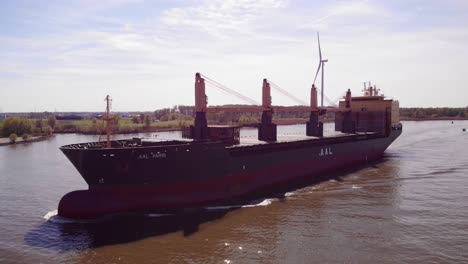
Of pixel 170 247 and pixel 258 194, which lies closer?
pixel 170 247

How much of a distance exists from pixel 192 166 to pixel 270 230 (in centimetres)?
436

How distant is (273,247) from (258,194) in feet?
22.8

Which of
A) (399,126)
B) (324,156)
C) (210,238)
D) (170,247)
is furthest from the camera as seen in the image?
(399,126)

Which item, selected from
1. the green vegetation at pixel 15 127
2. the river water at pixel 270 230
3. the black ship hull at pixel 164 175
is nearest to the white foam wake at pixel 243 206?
the river water at pixel 270 230

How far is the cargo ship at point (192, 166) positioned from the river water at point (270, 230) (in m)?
0.75

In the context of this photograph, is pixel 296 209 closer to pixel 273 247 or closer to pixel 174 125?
pixel 273 247

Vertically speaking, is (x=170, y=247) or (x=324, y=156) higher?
(x=324, y=156)

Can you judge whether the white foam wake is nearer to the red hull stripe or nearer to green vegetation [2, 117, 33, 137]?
the red hull stripe

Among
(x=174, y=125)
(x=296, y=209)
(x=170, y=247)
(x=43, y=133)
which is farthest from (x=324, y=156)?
(x=174, y=125)

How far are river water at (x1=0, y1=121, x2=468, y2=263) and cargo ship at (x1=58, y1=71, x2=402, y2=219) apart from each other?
0.75 meters

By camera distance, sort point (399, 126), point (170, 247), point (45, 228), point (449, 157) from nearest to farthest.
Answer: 1. point (170, 247)
2. point (45, 228)
3. point (449, 157)
4. point (399, 126)

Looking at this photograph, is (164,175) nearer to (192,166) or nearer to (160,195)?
(160,195)

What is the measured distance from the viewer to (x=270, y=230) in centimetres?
1425

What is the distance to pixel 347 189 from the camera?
68.3 feet
